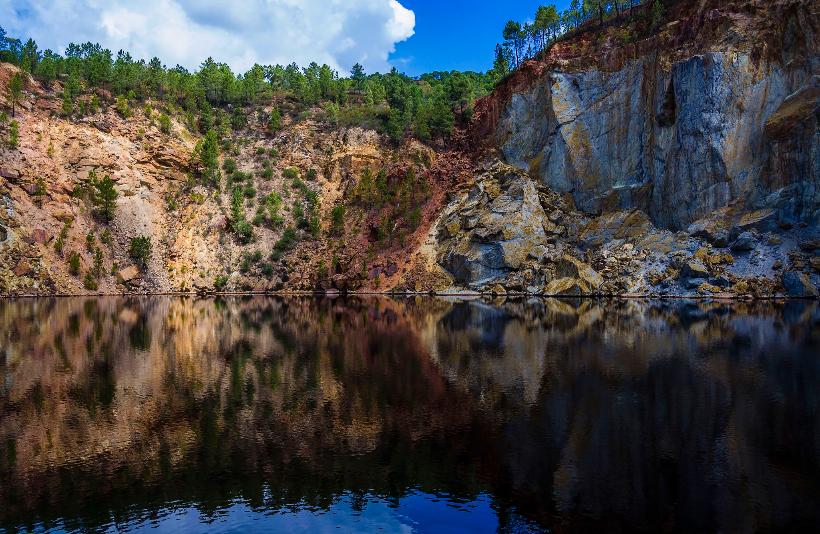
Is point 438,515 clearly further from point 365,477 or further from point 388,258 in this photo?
point 388,258

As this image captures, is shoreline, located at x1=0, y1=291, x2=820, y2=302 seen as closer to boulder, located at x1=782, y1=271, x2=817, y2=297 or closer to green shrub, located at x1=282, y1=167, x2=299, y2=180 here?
boulder, located at x1=782, y1=271, x2=817, y2=297

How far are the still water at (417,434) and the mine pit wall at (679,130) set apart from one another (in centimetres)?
3674

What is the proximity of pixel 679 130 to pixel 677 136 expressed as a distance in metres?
0.76

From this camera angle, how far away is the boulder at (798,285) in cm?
5950

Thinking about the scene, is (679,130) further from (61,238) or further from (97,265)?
(61,238)

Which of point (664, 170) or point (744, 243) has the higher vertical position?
point (664, 170)

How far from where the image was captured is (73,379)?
84.8ft

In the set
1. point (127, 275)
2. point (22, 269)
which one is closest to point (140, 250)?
point (127, 275)

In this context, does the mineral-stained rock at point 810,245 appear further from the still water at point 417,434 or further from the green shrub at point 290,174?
the green shrub at point 290,174

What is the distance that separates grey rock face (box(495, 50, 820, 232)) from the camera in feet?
209

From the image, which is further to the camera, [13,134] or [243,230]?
[243,230]

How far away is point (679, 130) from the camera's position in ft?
238

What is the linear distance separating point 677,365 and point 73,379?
85.2 feet

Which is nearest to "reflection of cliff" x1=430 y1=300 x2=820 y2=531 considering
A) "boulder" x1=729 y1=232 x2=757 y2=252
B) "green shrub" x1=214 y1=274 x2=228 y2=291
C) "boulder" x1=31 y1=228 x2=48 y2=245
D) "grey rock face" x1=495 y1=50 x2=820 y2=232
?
"boulder" x1=729 y1=232 x2=757 y2=252
